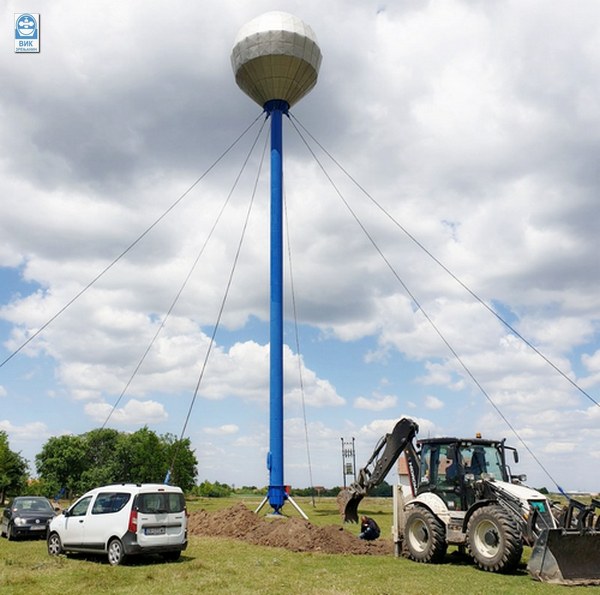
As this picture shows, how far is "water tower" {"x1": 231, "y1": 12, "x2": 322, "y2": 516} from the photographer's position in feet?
89.1

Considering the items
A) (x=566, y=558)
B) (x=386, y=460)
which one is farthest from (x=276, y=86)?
(x=566, y=558)

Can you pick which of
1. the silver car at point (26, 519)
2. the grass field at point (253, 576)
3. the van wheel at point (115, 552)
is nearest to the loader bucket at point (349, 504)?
the grass field at point (253, 576)

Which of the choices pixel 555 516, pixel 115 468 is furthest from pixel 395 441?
pixel 115 468

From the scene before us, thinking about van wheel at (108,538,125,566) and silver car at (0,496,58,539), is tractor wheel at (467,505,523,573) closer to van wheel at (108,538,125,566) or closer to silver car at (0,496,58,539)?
van wheel at (108,538,125,566)

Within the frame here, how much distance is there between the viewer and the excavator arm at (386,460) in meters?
18.9

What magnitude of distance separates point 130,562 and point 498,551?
898 centimetres

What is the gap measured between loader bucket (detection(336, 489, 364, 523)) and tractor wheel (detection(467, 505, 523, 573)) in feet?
31.9

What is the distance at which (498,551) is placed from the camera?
13930 mm

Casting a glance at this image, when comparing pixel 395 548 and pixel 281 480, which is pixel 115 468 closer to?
pixel 281 480

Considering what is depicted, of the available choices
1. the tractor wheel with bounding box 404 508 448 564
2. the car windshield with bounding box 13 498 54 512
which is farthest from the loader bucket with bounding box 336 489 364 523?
the car windshield with bounding box 13 498 54 512

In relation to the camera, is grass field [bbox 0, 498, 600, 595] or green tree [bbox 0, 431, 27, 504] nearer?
grass field [bbox 0, 498, 600, 595]

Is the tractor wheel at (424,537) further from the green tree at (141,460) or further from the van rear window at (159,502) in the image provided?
the green tree at (141,460)

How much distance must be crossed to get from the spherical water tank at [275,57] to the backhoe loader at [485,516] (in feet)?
60.0

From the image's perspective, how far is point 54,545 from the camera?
15.9m
